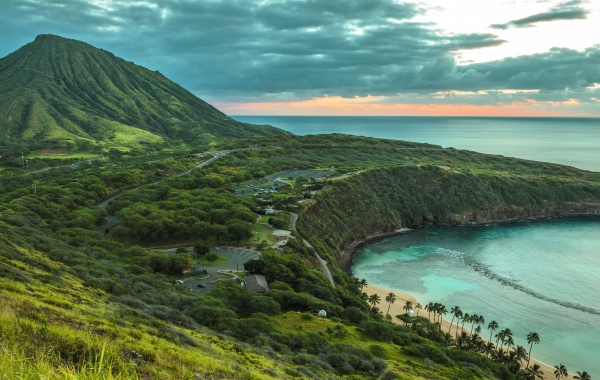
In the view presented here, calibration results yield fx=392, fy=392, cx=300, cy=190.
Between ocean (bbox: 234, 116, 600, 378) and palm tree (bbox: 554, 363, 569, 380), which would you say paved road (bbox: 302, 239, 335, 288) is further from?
palm tree (bbox: 554, 363, 569, 380)

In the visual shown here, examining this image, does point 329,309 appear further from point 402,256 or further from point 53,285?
point 402,256

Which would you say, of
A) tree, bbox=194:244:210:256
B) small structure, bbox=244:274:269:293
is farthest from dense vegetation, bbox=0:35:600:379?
small structure, bbox=244:274:269:293

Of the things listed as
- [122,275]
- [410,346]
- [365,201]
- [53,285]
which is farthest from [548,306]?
[53,285]

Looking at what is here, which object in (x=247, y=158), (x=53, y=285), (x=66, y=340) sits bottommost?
(x=53, y=285)

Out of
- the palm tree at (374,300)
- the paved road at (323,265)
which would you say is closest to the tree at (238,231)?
the paved road at (323,265)

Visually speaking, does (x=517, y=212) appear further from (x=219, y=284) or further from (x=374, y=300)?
(x=219, y=284)
